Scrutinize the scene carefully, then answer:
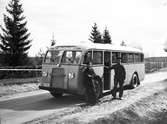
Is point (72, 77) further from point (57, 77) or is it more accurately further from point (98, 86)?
point (98, 86)

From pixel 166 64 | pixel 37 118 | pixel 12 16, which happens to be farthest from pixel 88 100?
pixel 166 64

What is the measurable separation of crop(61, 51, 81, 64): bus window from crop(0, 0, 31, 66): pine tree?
24.1 metres

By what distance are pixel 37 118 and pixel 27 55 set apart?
94.2 ft

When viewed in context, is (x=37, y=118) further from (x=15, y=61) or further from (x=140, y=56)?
(x=15, y=61)

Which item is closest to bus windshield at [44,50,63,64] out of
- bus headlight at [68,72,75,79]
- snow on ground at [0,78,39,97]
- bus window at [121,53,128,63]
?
bus headlight at [68,72,75,79]

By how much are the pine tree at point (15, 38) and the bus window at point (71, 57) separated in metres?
24.1

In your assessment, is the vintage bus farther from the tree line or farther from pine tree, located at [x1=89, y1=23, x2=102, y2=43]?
pine tree, located at [x1=89, y1=23, x2=102, y2=43]

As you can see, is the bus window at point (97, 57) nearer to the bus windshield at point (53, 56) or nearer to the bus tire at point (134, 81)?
the bus windshield at point (53, 56)

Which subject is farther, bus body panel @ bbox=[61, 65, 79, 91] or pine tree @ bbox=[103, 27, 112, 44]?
pine tree @ bbox=[103, 27, 112, 44]

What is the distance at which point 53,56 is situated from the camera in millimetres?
11500

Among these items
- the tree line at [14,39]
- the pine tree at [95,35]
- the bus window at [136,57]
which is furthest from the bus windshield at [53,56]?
the pine tree at [95,35]

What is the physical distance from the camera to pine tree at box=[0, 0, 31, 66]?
34.4 meters

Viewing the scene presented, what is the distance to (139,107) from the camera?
A: 10852 millimetres

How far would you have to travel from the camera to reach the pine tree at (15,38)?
34.4 meters
